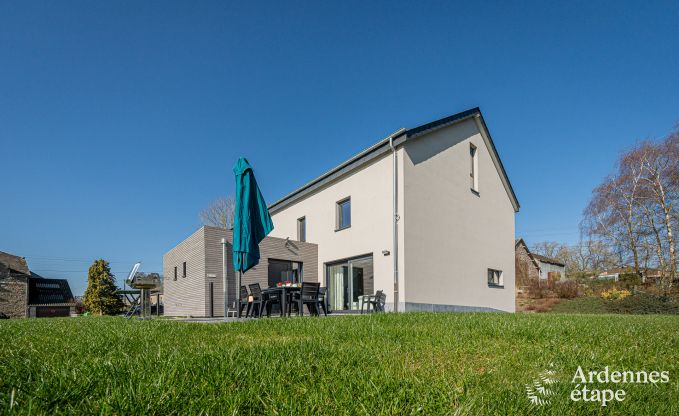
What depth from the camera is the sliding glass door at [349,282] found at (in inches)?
511

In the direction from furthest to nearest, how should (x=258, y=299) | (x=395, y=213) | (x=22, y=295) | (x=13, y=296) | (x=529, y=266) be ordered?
(x=529, y=266), (x=22, y=295), (x=13, y=296), (x=395, y=213), (x=258, y=299)

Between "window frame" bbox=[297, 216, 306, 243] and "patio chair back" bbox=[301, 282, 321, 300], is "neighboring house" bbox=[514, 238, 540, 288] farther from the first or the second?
"patio chair back" bbox=[301, 282, 321, 300]

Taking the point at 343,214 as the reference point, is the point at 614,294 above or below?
below

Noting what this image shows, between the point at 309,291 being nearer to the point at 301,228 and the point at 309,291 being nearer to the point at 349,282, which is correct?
the point at 349,282

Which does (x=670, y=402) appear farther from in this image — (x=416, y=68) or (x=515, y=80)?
(x=515, y=80)

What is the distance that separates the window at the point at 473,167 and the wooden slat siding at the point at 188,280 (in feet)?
34.6

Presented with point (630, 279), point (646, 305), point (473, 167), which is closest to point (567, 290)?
point (630, 279)

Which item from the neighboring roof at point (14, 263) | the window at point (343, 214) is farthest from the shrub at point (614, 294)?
the neighboring roof at point (14, 263)

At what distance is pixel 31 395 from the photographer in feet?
5.23

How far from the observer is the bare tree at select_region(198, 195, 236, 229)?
28.3 meters

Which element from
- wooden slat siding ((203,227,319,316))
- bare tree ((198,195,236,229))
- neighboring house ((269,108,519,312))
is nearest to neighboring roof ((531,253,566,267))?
neighboring house ((269,108,519,312))

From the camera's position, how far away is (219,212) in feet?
95.0

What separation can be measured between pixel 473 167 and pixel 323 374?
1501cm

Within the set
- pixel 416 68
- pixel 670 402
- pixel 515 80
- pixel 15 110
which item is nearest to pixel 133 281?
pixel 670 402
